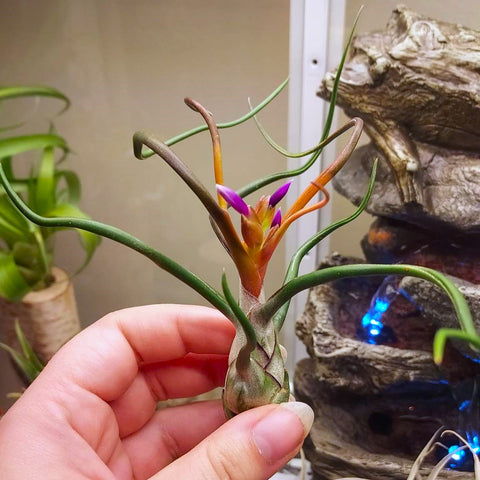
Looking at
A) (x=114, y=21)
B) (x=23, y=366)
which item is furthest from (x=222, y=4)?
(x=23, y=366)

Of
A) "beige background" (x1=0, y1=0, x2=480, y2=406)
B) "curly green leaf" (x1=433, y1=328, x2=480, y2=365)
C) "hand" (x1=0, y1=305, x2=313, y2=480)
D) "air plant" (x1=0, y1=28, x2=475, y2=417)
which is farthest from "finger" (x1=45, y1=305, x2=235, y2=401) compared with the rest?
"beige background" (x1=0, y1=0, x2=480, y2=406)

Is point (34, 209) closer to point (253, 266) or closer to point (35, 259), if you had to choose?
point (35, 259)

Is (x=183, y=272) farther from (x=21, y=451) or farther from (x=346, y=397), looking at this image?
(x=346, y=397)

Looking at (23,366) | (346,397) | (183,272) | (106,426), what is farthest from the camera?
(23,366)

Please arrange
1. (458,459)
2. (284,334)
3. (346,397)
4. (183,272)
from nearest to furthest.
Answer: (183,272) → (458,459) → (346,397) → (284,334)

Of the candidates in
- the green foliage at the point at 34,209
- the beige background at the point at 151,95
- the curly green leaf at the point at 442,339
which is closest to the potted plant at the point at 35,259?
the green foliage at the point at 34,209

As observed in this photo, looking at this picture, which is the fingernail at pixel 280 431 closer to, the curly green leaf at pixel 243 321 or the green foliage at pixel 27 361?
the curly green leaf at pixel 243 321

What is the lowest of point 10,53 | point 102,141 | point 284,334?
point 284,334
